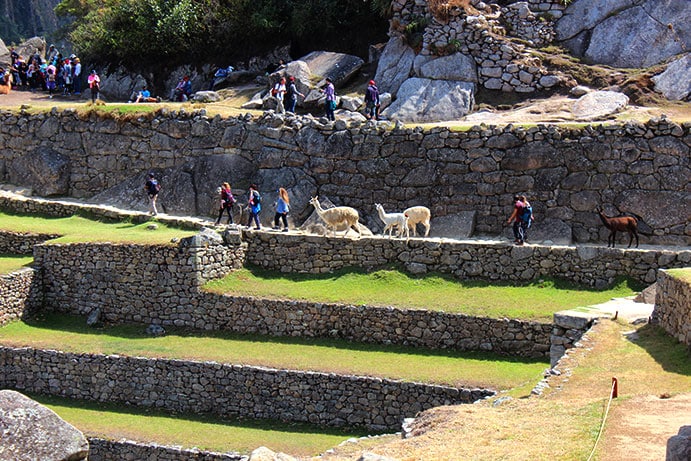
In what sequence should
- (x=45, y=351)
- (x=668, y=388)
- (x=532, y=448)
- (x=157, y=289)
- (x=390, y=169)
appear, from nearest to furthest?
(x=532, y=448), (x=668, y=388), (x=45, y=351), (x=157, y=289), (x=390, y=169)

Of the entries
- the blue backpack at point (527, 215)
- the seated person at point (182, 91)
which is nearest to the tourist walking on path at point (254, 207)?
the blue backpack at point (527, 215)

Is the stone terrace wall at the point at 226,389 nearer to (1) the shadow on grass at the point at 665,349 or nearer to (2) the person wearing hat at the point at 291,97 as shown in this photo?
(1) the shadow on grass at the point at 665,349

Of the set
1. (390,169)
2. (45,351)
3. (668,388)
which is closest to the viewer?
(668,388)

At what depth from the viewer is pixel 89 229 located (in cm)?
3384

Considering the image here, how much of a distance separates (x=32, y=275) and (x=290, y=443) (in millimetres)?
11102

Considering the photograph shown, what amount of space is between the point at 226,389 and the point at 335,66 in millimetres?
16410

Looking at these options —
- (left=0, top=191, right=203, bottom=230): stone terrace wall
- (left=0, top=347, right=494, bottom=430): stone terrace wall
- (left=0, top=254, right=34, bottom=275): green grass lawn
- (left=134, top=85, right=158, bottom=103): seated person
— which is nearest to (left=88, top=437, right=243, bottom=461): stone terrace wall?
(left=0, top=347, right=494, bottom=430): stone terrace wall

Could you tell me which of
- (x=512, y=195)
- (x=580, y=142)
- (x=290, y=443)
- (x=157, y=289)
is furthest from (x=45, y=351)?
(x=580, y=142)

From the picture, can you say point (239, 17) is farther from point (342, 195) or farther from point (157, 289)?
point (157, 289)

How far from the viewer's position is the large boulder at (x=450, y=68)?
119 feet

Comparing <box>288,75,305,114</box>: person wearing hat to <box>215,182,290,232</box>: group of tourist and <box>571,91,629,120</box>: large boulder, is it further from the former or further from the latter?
<box>571,91,629,120</box>: large boulder

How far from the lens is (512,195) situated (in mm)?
32062

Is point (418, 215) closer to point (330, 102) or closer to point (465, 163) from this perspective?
point (465, 163)

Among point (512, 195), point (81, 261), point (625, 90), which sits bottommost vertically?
point (81, 261)
